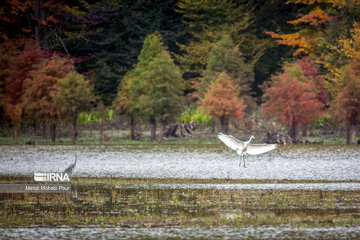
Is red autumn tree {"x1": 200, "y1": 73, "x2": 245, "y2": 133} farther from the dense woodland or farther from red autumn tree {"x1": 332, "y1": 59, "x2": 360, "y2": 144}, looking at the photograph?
red autumn tree {"x1": 332, "y1": 59, "x2": 360, "y2": 144}

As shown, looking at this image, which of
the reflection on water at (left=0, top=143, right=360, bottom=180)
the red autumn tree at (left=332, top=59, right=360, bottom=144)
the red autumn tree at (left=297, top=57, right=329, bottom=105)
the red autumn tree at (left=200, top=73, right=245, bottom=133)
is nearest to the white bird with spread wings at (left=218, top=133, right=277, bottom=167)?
the reflection on water at (left=0, top=143, right=360, bottom=180)

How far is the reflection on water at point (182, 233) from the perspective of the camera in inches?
551

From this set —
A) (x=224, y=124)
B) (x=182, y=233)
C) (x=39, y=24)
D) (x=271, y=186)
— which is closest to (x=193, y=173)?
(x=271, y=186)

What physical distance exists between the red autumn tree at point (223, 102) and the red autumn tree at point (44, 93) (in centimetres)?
935

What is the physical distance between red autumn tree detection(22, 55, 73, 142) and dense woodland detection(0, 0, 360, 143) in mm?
70

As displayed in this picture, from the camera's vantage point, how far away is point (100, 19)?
5644 cm

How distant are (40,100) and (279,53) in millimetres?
26873

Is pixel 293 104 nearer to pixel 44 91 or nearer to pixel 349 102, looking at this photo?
pixel 349 102

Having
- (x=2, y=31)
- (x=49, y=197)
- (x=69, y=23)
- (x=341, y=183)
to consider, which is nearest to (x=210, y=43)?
(x=69, y=23)

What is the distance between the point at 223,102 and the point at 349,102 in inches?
316

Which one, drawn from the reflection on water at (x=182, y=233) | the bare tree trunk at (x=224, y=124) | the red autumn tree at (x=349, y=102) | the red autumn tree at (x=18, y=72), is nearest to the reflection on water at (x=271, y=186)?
the reflection on water at (x=182, y=233)

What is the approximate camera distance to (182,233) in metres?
14.4

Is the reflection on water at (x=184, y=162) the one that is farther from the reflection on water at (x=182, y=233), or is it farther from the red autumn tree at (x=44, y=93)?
the reflection on water at (x=182, y=233)

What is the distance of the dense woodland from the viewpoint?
45938 millimetres
